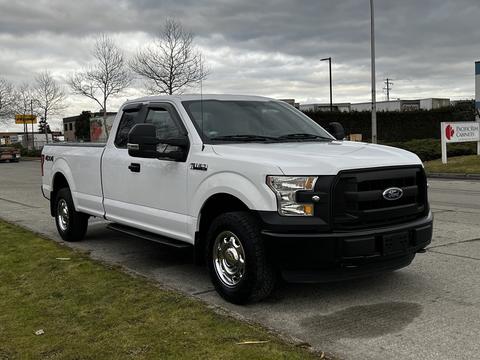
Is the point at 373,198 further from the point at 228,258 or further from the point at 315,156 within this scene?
the point at 228,258

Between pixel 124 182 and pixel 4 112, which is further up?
pixel 4 112

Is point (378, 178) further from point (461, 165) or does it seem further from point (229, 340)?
point (461, 165)

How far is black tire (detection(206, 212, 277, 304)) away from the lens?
4449 mm

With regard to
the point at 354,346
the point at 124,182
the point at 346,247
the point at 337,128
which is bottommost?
the point at 354,346

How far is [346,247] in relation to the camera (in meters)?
4.23

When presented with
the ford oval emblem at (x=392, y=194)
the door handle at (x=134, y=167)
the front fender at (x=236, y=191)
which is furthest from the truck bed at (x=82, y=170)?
the ford oval emblem at (x=392, y=194)

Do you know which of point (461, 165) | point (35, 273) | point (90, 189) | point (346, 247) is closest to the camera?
point (346, 247)

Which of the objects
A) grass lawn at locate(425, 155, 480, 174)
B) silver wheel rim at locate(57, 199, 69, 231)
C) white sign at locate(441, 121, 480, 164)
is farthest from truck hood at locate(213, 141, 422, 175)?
white sign at locate(441, 121, 480, 164)

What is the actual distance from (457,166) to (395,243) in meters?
17.0

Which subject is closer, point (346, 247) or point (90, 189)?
point (346, 247)

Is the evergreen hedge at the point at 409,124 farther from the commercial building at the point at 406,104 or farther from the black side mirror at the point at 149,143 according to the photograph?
the black side mirror at the point at 149,143

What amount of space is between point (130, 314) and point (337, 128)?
3.36 meters

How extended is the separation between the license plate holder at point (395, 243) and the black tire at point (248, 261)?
936 millimetres

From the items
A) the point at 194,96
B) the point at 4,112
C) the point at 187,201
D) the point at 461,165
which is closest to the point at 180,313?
the point at 187,201
